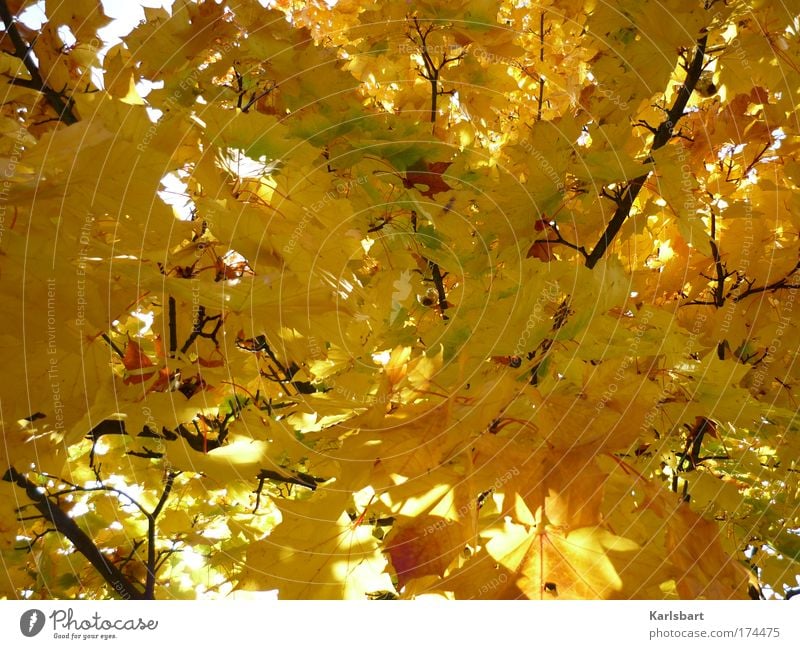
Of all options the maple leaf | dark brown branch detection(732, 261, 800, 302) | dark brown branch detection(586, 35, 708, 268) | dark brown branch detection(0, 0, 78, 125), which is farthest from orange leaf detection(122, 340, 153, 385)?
dark brown branch detection(732, 261, 800, 302)

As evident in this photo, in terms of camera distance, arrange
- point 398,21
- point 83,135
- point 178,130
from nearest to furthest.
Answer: point 83,135
point 178,130
point 398,21

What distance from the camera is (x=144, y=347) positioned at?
648 millimetres

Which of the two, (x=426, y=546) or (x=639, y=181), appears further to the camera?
(x=639, y=181)

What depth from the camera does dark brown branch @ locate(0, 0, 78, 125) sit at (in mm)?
573

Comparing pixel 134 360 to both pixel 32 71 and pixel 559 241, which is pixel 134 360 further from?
pixel 559 241

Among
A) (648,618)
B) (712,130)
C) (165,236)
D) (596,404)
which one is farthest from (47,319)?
(712,130)

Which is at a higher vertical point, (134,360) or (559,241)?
(559,241)

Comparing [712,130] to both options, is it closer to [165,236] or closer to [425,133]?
[425,133]

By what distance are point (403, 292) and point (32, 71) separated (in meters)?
0.43

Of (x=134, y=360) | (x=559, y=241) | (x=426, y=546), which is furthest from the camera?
(x=559, y=241)

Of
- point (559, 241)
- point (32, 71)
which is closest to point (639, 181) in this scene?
point (559, 241)

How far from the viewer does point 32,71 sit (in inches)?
23.4

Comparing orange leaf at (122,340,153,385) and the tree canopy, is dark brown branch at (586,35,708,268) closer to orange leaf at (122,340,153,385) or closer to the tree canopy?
the tree canopy

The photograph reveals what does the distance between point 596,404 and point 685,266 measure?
42 centimetres
